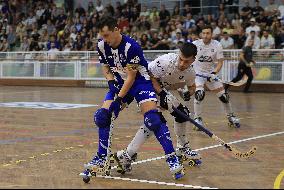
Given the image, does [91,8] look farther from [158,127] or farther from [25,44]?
[158,127]

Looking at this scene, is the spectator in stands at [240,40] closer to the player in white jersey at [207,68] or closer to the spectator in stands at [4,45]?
the player in white jersey at [207,68]

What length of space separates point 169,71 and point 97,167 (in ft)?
5.45

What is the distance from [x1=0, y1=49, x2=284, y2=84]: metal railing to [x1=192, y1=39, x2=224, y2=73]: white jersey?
11117 mm

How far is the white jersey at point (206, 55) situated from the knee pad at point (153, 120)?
5.73 m

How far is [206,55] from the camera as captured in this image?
12.9 m

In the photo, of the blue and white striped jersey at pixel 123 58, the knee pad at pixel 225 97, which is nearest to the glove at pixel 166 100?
the blue and white striped jersey at pixel 123 58

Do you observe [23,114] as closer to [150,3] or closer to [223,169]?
[223,169]

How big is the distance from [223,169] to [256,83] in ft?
55.5

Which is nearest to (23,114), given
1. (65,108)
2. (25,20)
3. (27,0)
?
(65,108)

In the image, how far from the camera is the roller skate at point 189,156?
8.23 metres

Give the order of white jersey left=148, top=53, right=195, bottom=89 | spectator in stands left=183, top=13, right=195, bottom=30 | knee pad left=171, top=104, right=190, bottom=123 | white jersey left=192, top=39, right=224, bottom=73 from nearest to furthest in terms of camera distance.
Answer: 1. white jersey left=148, top=53, right=195, bottom=89
2. knee pad left=171, top=104, right=190, bottom=123
3. white jersey left=192, top=39, right=224, bottom=73
4. spectator in stands left=183, top=13, right=195, bottom=30

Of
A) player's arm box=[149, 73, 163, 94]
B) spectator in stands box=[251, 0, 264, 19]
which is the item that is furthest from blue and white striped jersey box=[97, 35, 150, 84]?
spectator in stands box=[251, 0, 264, 19]

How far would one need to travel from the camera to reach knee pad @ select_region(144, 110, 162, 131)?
7230mm

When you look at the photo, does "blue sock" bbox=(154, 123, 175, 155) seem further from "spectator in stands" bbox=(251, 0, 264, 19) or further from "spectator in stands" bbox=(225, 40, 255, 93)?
"spectator in stands" bbox=(251, 0, 264, 19)
